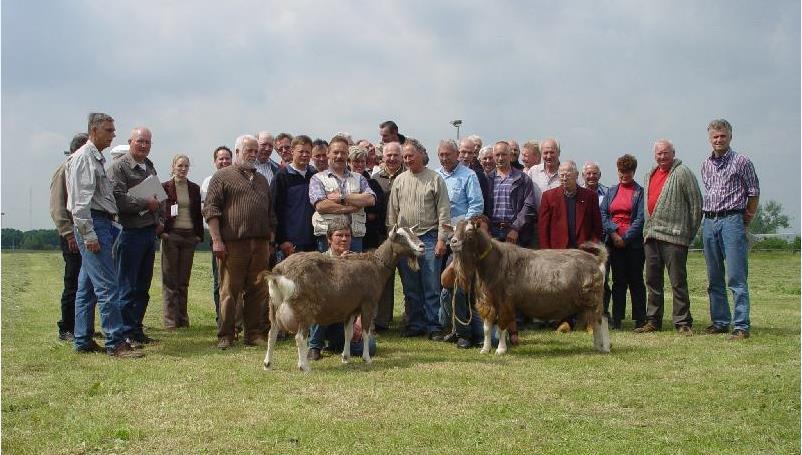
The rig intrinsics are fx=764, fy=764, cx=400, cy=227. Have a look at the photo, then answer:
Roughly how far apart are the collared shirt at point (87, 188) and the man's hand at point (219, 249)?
1298 mm

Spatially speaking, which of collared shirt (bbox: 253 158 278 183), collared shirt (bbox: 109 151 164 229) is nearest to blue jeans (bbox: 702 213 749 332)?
collared shirt (bbox: 253 158 278 183)

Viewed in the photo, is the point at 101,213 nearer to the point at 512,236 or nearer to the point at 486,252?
the point at 486,252

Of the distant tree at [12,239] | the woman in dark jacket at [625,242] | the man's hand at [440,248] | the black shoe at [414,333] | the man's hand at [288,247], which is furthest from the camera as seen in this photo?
the distant tree at [12,239]

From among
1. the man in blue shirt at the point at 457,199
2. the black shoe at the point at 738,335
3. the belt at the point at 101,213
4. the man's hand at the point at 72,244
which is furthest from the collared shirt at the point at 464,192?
the man's hand at the point at 72,244

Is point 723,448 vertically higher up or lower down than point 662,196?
lower down

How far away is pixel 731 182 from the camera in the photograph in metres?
10.6

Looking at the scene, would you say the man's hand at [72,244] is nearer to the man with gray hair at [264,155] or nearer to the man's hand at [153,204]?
the man's hand at [153,204]

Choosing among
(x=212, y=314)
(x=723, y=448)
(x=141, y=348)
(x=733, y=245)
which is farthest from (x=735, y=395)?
(x=212, y=314)

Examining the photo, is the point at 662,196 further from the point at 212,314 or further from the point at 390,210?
the point at 212,314

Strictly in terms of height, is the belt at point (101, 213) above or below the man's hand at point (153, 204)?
below

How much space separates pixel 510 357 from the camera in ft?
30.5

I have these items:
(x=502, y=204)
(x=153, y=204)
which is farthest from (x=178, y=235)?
(x=502, y=204)

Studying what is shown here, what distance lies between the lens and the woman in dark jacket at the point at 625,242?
1204cm

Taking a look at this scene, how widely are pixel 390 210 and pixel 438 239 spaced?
83 cm
